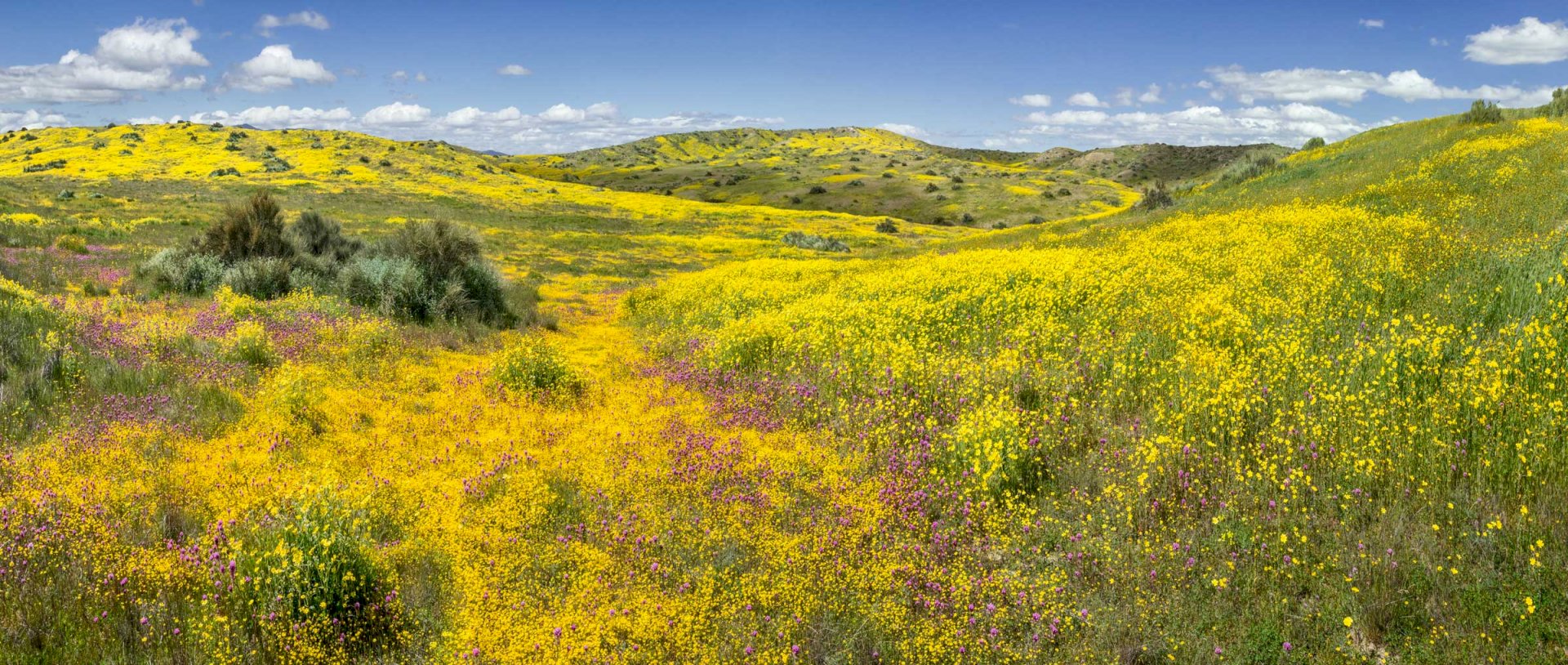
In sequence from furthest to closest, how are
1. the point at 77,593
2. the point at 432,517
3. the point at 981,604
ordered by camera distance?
the point at 432,517 → the point at 981,604 → the point at 77,593

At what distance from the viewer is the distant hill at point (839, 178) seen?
239 ft

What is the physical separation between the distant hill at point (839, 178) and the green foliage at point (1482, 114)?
116 ft

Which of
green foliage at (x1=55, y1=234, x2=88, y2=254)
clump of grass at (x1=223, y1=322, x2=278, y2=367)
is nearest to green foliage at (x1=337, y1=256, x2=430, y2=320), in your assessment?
clump of grass at (x1=223, y1=322, x2=278, y2=367)

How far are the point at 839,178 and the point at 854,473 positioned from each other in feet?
304

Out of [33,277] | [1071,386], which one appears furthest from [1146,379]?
[33,277]

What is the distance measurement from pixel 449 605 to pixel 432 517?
1319mm

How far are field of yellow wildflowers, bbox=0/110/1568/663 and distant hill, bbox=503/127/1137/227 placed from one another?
5902 cm

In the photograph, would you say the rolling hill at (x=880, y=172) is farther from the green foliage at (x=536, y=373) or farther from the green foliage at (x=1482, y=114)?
the green foliage at (x=536, y=373)

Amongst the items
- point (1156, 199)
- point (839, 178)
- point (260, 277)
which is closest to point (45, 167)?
point (260, 277)

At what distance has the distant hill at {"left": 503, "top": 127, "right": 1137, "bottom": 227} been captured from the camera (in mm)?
72938

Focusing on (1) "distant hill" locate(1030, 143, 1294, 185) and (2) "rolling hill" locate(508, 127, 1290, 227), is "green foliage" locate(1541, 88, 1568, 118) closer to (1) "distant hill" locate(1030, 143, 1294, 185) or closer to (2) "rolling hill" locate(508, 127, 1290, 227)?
(2) "rolling hill" locate(508, 127, 1290, 227)

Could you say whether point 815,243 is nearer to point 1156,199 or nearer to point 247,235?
point 1156,199

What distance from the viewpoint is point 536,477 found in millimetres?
6590

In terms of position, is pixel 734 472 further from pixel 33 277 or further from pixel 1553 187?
pixel 1553 187
